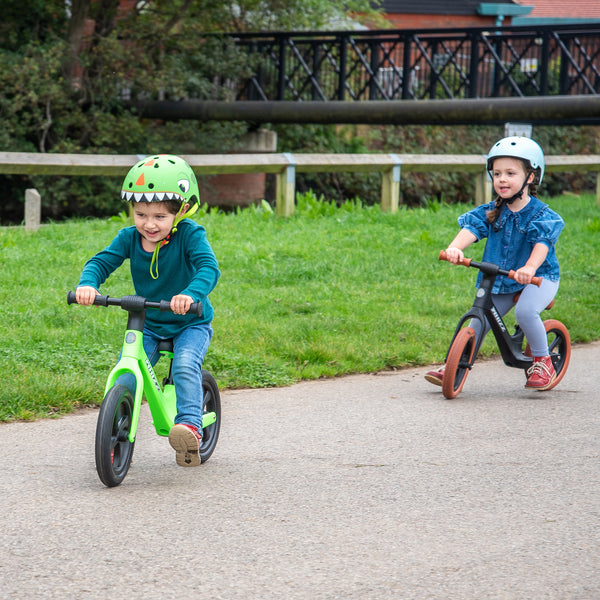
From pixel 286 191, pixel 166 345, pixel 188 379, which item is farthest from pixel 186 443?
pixel 286 191

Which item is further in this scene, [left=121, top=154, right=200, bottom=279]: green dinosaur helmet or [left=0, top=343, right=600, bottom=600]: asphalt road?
[left=121, top=154, right=200, bottom=279]: green dinosaur helmet

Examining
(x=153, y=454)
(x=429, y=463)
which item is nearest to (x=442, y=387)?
(x=429, y=463)

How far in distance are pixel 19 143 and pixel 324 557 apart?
17168 mm

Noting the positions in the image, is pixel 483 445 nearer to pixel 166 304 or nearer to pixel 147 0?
pixel 166 304

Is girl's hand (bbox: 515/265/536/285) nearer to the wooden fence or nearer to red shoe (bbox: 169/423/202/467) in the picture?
red shoe (bbox: 169/423/202/467)

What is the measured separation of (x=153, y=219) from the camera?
13.5 ft

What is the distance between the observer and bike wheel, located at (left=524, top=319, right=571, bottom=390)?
619cm

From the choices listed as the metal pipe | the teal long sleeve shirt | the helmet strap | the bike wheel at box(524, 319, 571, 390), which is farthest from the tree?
the helmet strap

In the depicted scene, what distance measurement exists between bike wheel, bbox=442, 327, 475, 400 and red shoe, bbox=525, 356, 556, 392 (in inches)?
18.2

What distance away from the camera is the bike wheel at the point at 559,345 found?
6.19 m

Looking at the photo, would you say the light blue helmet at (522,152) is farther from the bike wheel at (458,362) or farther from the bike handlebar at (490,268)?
the bike wheel at (458,362)

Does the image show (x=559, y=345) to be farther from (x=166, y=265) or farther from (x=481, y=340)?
(x=166, y=265)

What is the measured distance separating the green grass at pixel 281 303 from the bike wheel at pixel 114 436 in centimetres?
114

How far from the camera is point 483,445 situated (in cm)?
473
